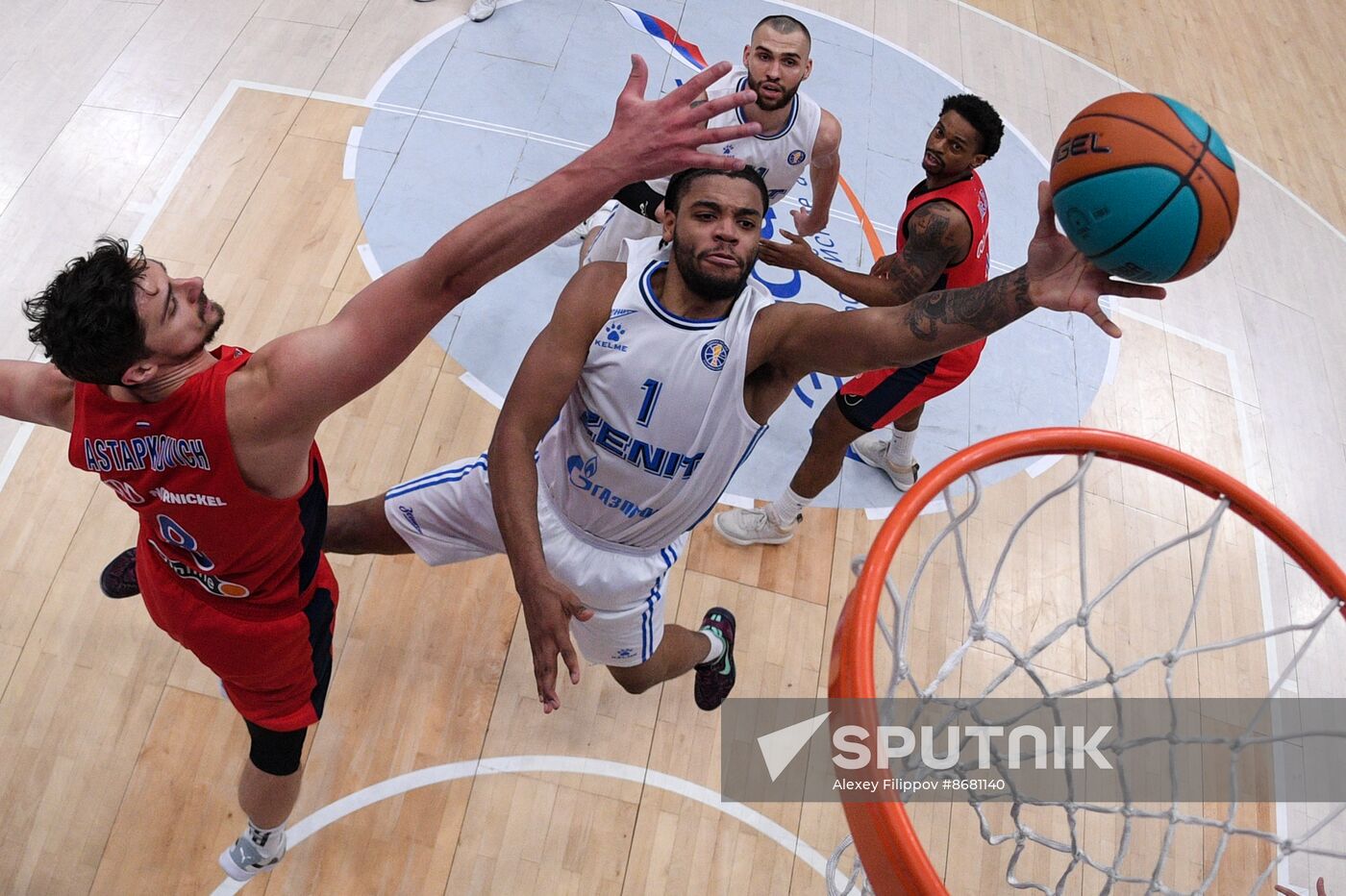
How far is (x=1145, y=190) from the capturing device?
2154mm

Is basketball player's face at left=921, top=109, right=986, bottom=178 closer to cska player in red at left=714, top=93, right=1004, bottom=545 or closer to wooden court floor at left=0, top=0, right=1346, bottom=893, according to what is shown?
cska player in red at left=714, top=93, right=1004, bottom=545

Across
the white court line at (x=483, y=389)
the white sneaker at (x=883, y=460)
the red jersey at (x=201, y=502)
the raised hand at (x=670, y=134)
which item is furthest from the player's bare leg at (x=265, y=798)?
the white sneaker at (x=883, y=460)

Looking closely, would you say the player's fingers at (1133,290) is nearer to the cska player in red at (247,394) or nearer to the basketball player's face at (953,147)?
the cska player in red at (247,394)

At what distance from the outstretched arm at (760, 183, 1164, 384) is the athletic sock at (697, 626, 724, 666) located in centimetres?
111

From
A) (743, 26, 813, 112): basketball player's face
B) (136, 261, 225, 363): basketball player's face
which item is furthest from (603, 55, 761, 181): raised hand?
(743, 26, 813, 112): basketball player's face

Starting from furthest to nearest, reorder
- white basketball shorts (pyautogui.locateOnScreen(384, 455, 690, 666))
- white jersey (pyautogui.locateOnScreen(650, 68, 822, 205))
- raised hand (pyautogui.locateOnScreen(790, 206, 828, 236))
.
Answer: raised hand (pyautogui.locateOnScreen(790, 206, 828, 236)) < white jersey (pyautogui.locateOnScreen(650, 68, 822, 205)) < white basketball shorts (pyautogui.locateOnScreen(384, 455, 690, 666))

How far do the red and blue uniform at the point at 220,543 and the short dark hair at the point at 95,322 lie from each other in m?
0.12

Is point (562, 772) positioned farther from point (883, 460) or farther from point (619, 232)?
point (619, 232)

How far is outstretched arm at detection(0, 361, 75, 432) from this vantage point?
239cm

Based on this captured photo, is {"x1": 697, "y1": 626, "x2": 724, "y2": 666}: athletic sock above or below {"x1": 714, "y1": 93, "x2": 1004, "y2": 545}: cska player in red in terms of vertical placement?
below

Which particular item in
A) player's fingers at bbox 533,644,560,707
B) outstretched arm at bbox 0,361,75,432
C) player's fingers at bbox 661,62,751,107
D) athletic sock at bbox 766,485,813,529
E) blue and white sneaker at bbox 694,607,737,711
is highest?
player's fingers at bbox 661,62,751,107

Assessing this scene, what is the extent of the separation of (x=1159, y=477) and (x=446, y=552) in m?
3.24

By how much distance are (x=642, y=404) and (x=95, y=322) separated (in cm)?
129

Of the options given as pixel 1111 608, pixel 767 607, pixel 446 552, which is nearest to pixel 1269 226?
pixel 1111 608
